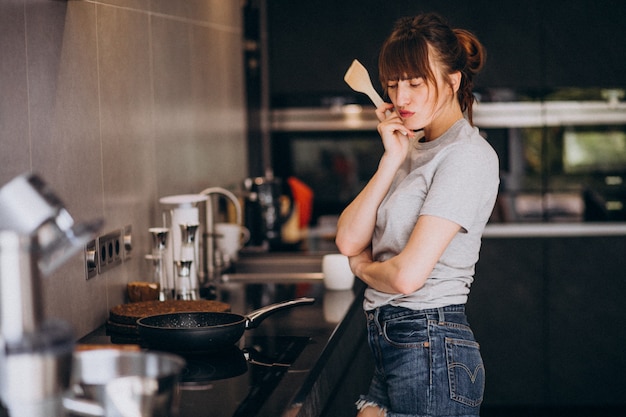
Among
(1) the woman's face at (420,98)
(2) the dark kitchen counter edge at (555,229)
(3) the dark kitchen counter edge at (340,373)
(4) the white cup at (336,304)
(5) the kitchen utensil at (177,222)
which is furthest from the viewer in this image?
(2) the dark kitchen counter edge at (555,229)

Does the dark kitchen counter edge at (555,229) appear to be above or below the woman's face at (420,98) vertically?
below

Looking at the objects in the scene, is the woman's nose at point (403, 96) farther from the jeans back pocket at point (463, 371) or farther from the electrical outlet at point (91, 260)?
the electrical outlet at point (91, 260)

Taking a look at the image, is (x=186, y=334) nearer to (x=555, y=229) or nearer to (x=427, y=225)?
(x=427, y=225)

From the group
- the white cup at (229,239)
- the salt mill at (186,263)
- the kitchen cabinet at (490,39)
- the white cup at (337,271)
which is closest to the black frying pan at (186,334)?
the salt mill at (186,263)

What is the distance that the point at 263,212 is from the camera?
3.55 meters

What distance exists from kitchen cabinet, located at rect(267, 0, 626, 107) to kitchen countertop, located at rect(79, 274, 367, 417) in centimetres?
153

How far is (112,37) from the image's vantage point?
217cm

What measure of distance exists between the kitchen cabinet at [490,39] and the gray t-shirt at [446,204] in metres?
2.29

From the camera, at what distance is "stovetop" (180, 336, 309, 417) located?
142 cm

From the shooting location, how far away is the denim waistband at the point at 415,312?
5.67ft

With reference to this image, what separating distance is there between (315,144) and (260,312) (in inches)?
92.9

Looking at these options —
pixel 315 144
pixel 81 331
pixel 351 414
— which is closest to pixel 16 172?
pixel 81 331

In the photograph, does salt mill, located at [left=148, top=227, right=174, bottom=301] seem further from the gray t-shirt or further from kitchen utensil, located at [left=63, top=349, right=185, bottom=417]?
kitchen utensil, located at [left=63, top=349, right=185, bottom=417]

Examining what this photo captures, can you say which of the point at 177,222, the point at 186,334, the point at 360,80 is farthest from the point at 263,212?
the point at 186,334
